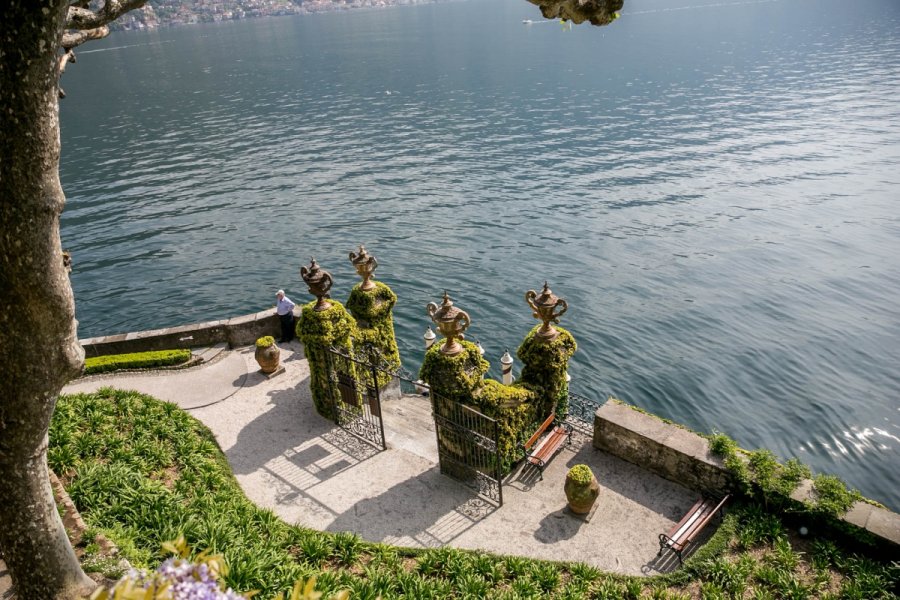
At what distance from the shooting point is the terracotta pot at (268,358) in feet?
55.7

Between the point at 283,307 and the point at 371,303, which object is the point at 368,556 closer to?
the point at 371,303

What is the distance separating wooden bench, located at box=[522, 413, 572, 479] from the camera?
44.9ft

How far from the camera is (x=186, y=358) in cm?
1798

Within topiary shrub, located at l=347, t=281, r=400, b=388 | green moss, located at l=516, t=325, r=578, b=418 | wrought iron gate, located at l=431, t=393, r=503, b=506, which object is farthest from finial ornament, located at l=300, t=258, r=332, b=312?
green moss, located at l=516, t=325, r=578, b=418

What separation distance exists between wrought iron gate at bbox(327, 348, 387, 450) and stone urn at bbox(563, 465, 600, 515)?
15.2ft

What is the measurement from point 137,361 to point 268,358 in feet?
13.3

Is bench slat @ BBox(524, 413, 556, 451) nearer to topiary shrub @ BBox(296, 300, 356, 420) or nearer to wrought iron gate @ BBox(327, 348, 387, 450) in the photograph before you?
wrought iron gate @ BBox(327, 348, 387, 450)

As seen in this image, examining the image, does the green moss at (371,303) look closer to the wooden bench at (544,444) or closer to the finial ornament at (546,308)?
the finial ornament at (546,308)

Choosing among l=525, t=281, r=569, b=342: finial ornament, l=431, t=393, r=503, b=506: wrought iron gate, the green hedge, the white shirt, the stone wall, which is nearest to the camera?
the stone wall

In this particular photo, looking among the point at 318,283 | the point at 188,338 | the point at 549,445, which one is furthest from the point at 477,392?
the point at 188,338

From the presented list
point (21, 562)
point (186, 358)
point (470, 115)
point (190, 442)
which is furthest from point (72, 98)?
point (21, 562)

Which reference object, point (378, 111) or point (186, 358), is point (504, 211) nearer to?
point (186, 358)

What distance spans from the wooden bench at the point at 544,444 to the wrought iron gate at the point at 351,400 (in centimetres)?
346

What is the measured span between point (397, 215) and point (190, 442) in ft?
79.6
